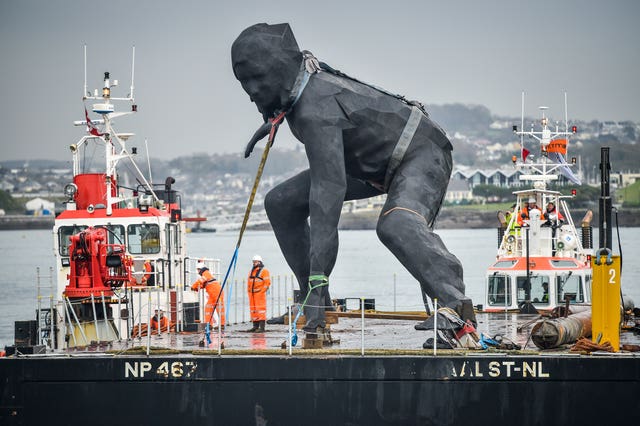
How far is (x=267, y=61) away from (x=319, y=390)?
5120mm

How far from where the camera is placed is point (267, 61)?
19156mm

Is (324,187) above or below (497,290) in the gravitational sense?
above

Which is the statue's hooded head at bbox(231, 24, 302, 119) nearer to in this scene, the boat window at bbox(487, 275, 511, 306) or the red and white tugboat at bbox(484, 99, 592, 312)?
the red and white tugboat at bbox(484, 99, 592, 312)

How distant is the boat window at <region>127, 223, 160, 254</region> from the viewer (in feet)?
105

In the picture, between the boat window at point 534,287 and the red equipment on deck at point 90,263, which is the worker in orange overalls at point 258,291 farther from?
the boat window at point 534,287

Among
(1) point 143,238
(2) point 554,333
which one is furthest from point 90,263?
(2) point 554,333

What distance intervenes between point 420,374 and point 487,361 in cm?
93

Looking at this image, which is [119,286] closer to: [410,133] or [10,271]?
[410,133]

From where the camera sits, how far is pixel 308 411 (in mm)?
17453

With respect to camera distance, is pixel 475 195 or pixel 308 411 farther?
pixel 475 195

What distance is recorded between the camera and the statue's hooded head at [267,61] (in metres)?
19.1

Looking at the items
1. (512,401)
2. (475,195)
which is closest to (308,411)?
(512,401)

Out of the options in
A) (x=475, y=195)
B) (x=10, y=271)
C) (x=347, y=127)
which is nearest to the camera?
(x=347, y=127)

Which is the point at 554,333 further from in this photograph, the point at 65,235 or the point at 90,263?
the point at 65,235
